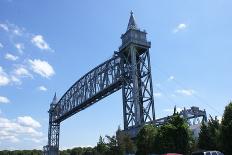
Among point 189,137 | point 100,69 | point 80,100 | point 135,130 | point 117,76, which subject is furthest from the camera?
point 80,100

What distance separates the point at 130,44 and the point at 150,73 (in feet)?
24.8

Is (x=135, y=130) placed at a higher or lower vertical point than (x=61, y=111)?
lower

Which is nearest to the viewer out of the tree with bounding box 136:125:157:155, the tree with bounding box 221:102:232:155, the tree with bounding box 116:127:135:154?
the tree with bounding box 221:102:232:155

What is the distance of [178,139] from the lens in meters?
41.3

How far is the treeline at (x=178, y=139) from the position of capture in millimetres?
35031

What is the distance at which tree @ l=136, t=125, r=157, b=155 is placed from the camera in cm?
5059

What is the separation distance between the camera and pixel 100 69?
3506 inches

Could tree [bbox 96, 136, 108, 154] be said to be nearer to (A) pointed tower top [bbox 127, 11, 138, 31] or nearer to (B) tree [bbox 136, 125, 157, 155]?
(B) tree [bbox 136, 125, 157, 155]

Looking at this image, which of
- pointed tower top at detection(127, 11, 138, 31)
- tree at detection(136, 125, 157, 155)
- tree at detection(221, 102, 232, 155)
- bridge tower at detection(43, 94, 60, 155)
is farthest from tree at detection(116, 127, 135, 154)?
bridge tower at detection(43, 94, 60, 155)

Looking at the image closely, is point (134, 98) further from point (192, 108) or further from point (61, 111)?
point (61, 111)

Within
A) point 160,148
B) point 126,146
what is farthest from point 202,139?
point 126,146

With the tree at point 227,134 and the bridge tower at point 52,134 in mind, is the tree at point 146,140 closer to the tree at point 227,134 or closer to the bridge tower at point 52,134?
the tree at point 227,134

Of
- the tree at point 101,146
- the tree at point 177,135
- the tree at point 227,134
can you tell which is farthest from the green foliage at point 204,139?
the tree at point 101,146

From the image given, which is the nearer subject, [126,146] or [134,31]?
[126,146]
